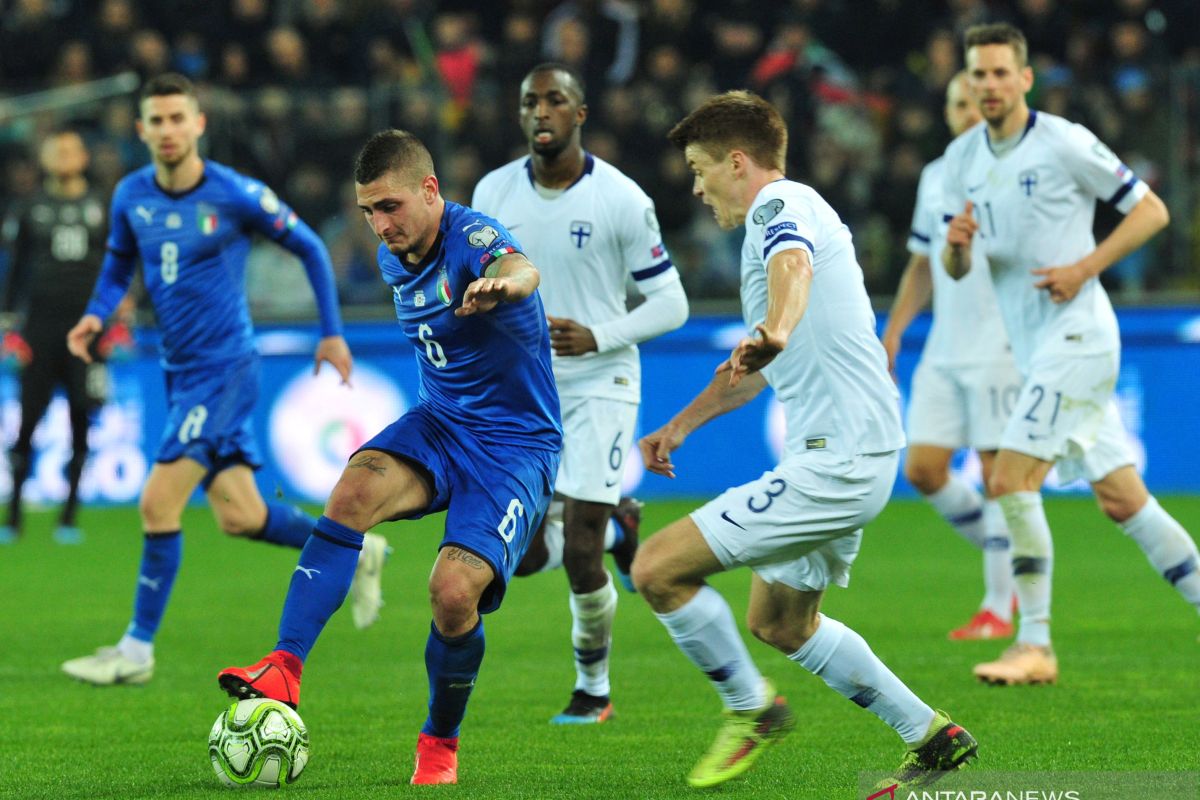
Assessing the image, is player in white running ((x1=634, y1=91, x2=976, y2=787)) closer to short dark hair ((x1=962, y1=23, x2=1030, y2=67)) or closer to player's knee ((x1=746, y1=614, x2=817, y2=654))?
player's knee ((x1=746, y1=614, x2=817, y2=654))

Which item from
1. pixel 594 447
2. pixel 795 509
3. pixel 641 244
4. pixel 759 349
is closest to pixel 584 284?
pixel 641 244

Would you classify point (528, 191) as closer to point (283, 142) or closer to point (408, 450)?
point (408, 450)

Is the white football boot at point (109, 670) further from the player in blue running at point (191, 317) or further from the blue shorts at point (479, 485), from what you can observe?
the blue shorts at point (479, 485)

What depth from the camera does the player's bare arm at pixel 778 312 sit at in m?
4.58

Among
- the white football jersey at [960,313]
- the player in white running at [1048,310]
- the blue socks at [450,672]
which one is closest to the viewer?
the blue socks at [450,672]

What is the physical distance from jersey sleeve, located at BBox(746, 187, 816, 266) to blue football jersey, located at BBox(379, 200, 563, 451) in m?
0.81

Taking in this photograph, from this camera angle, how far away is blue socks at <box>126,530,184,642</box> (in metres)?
7.59

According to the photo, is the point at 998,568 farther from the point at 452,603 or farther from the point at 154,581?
the point at 452,603

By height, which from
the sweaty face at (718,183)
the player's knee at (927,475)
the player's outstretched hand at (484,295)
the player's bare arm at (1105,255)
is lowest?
the player's knee at (927,475)

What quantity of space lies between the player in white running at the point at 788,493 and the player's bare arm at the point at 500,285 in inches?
22.6

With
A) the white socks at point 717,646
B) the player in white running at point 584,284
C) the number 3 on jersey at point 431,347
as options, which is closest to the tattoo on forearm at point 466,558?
the white socks at point 717,646

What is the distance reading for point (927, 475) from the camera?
30.0 ft

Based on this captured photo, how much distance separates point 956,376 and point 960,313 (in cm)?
33

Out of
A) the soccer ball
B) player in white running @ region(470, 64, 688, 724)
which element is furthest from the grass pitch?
player in white running @ region(470, 64, 688, 724)
